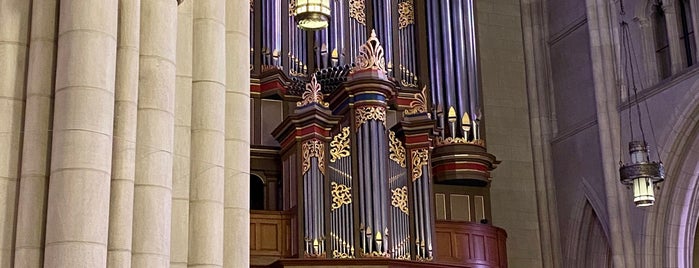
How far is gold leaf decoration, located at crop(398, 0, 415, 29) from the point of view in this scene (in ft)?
55.9

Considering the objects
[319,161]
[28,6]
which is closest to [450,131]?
[319,161]

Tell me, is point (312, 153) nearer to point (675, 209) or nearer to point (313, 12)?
point (675, 209)

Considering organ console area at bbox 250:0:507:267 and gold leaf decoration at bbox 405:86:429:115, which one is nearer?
organ console area at bbox 250:0:507:267

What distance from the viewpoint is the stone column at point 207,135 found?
7047 mm

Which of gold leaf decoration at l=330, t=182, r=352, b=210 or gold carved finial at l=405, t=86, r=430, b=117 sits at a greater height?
gold carved finial at l=405, t=86, r=430, b=117

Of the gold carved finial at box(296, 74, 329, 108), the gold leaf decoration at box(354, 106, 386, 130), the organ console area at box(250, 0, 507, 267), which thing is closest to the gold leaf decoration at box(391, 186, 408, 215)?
the organ console area at box(250, 0, 507, 267)

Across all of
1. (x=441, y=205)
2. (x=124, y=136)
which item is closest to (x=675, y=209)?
(x=441, y=205)

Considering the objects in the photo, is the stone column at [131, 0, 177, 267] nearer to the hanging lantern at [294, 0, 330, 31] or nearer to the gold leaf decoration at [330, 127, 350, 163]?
the hanging lantern at [294, 0, 330, 31]

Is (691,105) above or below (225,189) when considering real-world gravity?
above

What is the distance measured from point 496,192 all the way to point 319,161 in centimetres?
505

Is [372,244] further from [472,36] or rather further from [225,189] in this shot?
[225,189]

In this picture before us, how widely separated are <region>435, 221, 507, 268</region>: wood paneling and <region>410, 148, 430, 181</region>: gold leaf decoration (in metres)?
0.78

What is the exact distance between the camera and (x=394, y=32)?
16.9 metres

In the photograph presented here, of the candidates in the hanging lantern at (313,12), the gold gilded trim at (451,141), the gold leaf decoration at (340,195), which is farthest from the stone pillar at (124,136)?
the gold gilded trim at (451,141)
